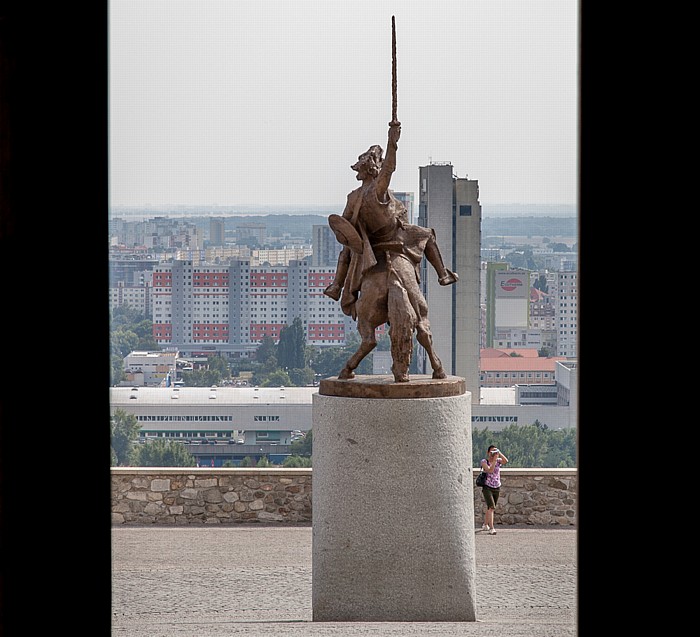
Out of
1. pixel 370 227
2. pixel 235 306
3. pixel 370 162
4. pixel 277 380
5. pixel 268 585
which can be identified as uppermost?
pixel 370 162

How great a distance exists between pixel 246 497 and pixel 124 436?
786 cm

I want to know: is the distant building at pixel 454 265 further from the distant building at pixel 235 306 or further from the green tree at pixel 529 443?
the distant building at pixel 235 306

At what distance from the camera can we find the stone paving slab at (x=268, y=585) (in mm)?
5309

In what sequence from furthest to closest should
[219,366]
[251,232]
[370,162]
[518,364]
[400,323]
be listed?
[251,232], [219,366], [518,364], [370,162], [400,323]

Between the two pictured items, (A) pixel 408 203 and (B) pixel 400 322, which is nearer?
(B) pixel 400 322

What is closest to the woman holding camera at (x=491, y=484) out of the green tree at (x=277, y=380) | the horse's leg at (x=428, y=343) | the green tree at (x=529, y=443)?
the horse's leg at (x=428, y=343)

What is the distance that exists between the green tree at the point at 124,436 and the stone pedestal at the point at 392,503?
10820 mm

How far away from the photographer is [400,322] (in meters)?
5.53

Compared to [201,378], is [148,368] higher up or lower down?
higher up

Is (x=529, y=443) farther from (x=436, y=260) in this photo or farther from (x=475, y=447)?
(x=436, y=260)

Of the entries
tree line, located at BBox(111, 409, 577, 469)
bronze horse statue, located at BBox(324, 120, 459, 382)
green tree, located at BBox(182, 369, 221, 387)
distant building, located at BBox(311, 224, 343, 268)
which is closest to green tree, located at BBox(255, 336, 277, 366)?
green tree, located at BBox(182, 369, 221, 387)

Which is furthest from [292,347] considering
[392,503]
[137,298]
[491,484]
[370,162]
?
[392,503]

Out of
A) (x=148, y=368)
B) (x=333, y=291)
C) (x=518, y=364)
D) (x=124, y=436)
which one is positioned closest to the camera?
(x=333, y=291)
